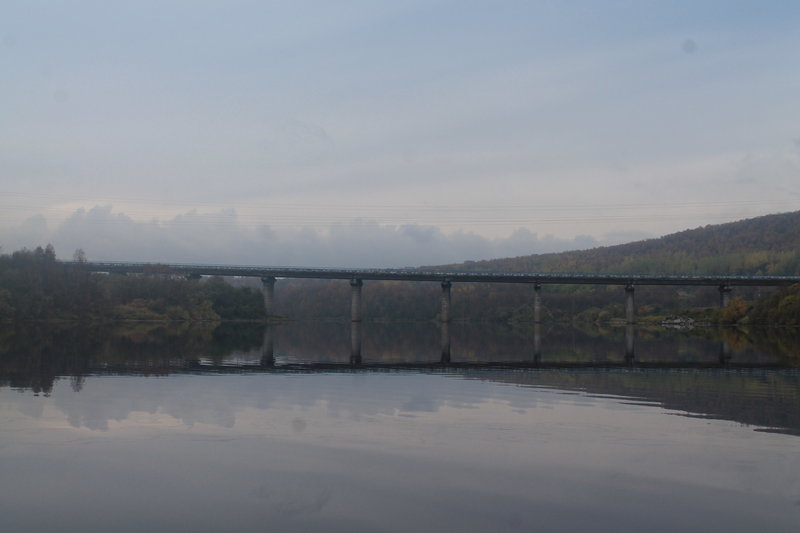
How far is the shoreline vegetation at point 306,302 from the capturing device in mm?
105875

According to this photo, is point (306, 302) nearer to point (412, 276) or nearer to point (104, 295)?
point (412, 276)

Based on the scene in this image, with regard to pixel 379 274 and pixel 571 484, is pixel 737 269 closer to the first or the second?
pixel 379 274

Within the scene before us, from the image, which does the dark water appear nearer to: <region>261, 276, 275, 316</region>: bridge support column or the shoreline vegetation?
the shoreline vegetation

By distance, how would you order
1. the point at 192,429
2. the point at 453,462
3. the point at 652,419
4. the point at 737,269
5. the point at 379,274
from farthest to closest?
the point at 737,269 < the point at 379,274 < the point at 652,419 < the point at 192,429 < the point at 453,462

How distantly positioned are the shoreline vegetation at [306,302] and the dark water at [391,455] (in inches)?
3410

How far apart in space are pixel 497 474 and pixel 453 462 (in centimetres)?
112

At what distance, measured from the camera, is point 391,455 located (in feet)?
45.7

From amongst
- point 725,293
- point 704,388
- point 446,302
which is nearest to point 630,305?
point 725,293

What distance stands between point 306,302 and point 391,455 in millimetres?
173247

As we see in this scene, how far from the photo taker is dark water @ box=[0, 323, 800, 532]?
1023 centimetres

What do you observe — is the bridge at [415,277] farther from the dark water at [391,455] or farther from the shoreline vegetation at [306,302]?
the dark water at [391,455]

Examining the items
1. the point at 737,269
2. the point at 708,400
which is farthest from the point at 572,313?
the point at 708,400

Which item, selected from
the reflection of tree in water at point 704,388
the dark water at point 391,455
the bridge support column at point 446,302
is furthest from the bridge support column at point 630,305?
the dark water at point 391,455

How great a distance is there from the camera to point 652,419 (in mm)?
18641
